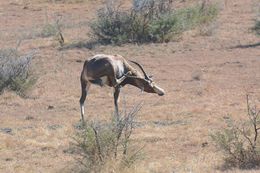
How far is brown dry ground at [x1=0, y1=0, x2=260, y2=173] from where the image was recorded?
1213 cm

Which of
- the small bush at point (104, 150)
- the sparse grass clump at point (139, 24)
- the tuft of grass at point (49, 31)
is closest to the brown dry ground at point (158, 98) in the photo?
the small bush at point (104, 150)

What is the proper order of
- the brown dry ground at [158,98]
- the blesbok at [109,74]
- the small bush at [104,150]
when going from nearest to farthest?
the small bush at [104,150] → the brown dry ground at [158,98] → the blesbok at [109,74]

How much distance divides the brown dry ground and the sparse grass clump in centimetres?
65

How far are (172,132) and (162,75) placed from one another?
26.6ft

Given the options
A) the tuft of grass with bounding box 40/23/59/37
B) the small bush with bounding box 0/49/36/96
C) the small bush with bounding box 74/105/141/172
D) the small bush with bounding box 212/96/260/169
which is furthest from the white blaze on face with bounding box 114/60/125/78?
the tuft of grass with bounding box 40/23/59/37

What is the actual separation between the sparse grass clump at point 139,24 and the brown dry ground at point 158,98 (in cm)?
65

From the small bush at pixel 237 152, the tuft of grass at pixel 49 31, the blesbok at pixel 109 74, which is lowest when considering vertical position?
the tuft of grass at pixel 49 31

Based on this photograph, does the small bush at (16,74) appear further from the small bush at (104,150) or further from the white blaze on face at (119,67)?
the small bush at (104,150)

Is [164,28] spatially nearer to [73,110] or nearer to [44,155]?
[73,110]

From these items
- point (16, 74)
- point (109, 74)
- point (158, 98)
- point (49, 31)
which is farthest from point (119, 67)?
point (49, 31)

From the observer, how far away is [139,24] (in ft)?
94.2

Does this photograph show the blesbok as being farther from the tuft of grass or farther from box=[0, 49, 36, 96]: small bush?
the tuft of grass

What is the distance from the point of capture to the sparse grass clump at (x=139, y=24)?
92.6ft

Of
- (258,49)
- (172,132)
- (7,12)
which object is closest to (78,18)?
(7,12)
